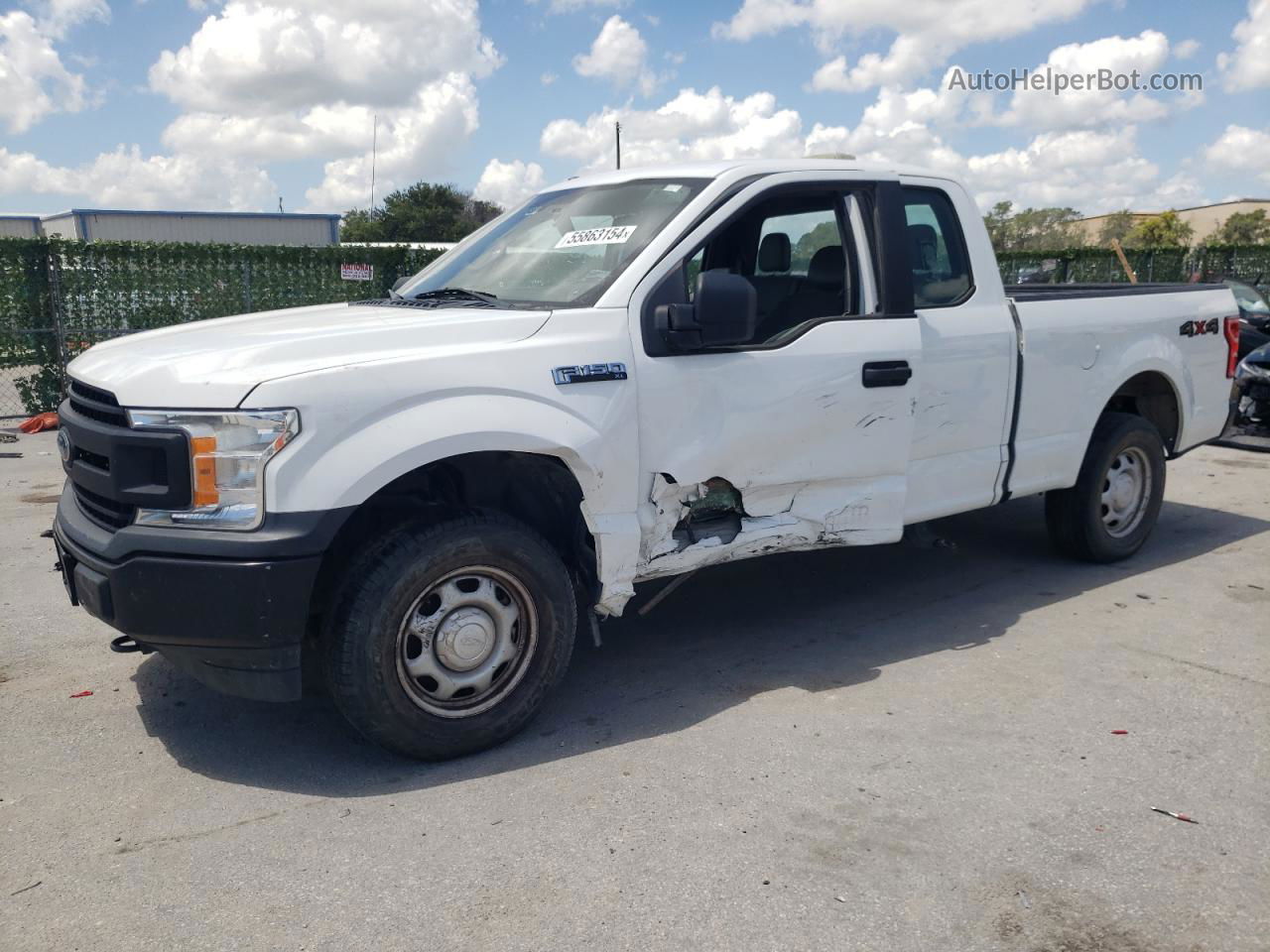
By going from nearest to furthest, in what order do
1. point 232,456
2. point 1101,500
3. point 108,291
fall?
1. point 232,456
2. point 1101,500
3. point 108,291

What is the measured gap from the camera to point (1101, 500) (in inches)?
242

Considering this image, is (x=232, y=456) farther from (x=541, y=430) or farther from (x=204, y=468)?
(x=541, y=430)

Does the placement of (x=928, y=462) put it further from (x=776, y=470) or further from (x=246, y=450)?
(x=246, y=450)

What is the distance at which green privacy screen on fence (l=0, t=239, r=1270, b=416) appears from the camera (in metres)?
12.5

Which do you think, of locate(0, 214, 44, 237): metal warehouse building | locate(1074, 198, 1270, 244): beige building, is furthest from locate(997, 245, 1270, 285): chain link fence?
locate(1074, 198, 1270, 244): beige building

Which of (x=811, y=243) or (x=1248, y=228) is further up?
(x=1248, y=228)

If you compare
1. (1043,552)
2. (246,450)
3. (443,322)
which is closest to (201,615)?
(246,450)

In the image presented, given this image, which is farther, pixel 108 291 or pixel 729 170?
pixel 108 291

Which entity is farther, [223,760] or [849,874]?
[223,760]

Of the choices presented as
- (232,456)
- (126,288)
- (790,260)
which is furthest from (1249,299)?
(232,456)

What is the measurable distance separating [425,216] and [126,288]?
47.5 meters

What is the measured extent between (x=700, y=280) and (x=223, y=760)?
241 cm

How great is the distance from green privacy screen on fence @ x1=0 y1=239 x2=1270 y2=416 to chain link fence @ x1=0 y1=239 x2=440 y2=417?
1cm

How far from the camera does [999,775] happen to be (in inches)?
145
